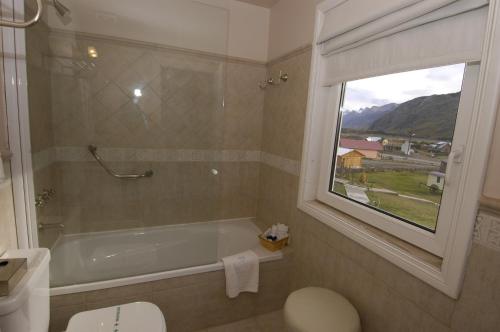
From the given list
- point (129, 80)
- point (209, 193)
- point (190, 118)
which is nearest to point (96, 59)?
point (129, 80)

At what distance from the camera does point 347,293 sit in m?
1.46

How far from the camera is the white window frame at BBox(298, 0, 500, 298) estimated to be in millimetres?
864

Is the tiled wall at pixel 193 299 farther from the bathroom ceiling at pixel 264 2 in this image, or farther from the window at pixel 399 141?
the bathroom ceiling at pixel 264 2

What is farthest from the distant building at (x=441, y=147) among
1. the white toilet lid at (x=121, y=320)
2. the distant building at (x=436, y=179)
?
the white toilet lid at (x=121, y=320)

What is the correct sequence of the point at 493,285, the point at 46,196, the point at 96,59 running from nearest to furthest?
the point at 493,285, the point at 46,196, the point at 96,59

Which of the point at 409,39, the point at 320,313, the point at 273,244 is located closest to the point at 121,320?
the point at 320,313

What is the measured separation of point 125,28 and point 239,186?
170 cm

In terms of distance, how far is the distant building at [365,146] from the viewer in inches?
59.7

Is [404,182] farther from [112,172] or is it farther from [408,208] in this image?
[112,172]

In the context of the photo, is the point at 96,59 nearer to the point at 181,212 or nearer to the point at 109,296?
the point at 181,212

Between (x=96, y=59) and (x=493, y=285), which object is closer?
(x=493, y=285)

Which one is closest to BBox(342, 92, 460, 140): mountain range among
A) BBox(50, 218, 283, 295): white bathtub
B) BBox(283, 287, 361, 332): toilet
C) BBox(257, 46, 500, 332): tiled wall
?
BBox(257, 46, 500, 332): tiled wall

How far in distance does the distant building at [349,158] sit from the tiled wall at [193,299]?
84 centimetres

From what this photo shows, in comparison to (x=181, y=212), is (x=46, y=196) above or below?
above
